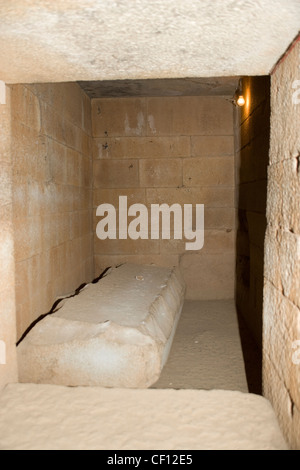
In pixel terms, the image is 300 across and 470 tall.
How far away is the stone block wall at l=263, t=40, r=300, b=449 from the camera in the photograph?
5.52 ft

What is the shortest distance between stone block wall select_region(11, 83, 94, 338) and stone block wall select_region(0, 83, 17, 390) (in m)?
1.02

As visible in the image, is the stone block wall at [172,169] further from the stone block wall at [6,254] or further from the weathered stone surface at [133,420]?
the weathered stone surface at [133,420]

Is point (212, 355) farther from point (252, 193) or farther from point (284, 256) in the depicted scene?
point (284, 256)

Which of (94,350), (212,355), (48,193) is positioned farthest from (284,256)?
(48,193)

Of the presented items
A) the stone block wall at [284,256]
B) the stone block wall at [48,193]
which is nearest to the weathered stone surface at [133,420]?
the stone block wall at [284,256]

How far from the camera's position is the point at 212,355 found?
432cm

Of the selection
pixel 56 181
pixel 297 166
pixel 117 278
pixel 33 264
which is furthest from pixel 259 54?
pixel 117 278

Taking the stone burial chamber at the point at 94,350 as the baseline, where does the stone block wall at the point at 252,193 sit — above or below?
above

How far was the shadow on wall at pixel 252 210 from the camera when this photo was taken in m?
4.31

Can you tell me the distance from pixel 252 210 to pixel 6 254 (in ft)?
12.1

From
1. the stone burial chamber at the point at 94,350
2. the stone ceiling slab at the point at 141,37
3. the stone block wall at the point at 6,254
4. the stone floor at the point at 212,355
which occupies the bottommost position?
the stone floor at the point at 212,355

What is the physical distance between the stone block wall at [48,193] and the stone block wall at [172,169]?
553 mm

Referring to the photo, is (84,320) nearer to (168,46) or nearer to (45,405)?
(45,405)

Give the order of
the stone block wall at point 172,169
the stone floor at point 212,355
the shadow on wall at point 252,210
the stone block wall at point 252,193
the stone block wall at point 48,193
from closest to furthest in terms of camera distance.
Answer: the stone block wall at point 48,193 → the stone floor at point 212,355 → the shadow on wall at point 252,210 → the stone block wall at point 252,193 → the stone block wall at point 172,169
